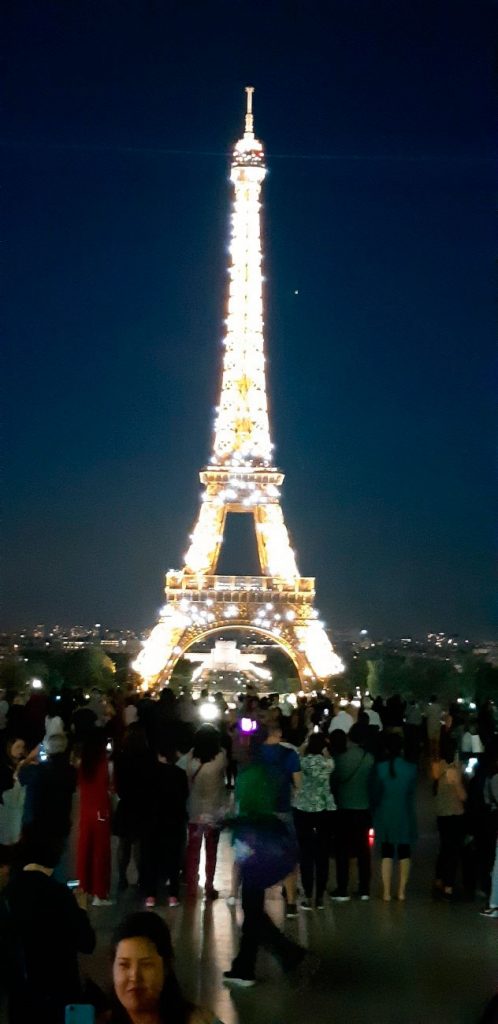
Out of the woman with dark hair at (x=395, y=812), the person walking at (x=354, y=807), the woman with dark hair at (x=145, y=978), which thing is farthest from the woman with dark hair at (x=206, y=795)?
the woman with dark hair at (x=145, y=978)

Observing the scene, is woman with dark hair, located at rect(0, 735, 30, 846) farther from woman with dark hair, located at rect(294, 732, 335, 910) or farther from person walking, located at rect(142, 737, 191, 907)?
woman with dark hair, located at rect(294, 732, 335, 910)

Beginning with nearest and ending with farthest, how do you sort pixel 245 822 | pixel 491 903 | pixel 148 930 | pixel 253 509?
pixel 148 930
pixel 245 822
pixel 491 903
pixel 253 509

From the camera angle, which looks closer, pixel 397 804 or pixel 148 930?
pixel 148 930

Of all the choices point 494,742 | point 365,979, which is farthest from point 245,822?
point 494,742

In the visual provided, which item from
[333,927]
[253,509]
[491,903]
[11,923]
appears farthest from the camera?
[253,509]

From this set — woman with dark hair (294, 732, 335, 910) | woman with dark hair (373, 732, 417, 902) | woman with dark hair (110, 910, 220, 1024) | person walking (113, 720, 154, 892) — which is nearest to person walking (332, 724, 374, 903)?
woman with dark hair (373, 732, 417, 902)

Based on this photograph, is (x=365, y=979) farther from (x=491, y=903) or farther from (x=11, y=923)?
(x=11, y=923)
